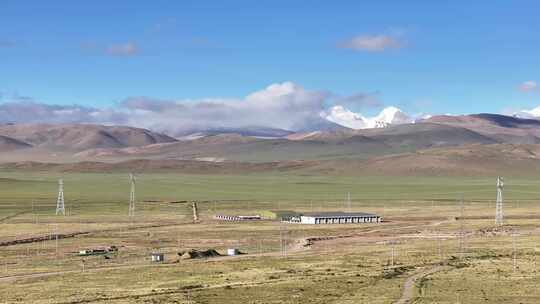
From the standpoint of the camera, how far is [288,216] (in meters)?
177

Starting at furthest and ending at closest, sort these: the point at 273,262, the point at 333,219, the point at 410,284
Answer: the point at 333,219 → the point at 273,262 → the point at 410,284

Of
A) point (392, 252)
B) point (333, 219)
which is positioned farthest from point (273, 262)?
point (333, 219)

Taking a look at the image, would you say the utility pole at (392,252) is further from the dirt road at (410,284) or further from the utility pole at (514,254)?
the utility pole at (514,254)

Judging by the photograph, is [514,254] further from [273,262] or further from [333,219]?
[333,219]

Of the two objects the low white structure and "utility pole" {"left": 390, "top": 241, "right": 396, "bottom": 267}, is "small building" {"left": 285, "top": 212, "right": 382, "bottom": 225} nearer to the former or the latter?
the low white structure

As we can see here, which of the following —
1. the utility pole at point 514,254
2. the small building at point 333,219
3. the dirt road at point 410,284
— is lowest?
the dirt road at point 410,284

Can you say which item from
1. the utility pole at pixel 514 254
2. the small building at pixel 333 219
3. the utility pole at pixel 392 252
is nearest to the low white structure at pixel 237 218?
the small building at pixel 333 219

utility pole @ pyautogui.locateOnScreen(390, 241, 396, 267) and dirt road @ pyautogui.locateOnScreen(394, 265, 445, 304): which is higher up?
utility pole @ pyautogui.locateOnScreen(390, 241, 396, 267)

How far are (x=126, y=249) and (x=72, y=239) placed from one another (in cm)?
1810

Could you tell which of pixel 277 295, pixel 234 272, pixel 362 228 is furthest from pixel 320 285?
pixel 362 228

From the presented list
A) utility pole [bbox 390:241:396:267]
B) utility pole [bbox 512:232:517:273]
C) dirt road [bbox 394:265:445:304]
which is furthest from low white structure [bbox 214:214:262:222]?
dirt road [bbox 394:265:445:304]

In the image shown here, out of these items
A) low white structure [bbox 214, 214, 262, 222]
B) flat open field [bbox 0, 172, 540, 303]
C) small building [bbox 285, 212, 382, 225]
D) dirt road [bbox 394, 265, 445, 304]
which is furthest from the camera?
low white structure [bbox 214, 214, 262, 222]

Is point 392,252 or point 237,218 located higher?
point 237,218

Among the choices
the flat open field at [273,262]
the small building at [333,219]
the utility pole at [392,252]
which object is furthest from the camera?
the small building at [333,219]
